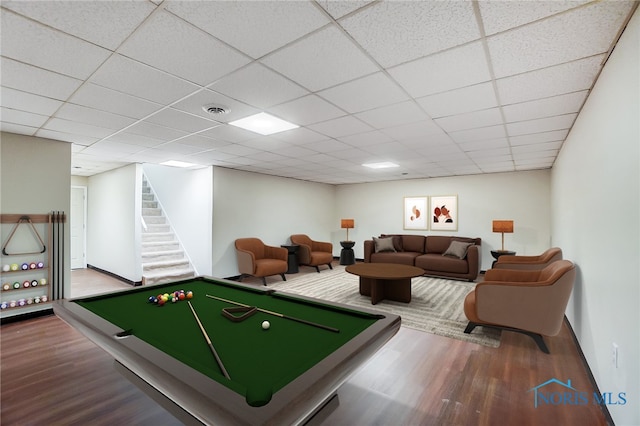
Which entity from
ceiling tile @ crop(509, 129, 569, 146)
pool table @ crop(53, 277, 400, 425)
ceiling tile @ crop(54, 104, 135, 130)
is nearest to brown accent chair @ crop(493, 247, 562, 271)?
ceiling tile @ crop(509, 129, 569, 146)

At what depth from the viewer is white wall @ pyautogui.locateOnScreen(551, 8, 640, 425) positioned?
1.51 meters

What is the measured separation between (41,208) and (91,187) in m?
4.03

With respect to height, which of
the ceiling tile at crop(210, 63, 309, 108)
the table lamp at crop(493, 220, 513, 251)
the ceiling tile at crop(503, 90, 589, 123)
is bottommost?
the table lamp at crop(493, 220, 513, 251)

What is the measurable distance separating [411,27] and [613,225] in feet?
5.97

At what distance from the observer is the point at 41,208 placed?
3912mm

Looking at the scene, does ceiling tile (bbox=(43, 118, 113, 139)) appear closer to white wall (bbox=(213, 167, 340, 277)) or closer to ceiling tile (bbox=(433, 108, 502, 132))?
white wall (bbox=(213, 167, 340, 277))

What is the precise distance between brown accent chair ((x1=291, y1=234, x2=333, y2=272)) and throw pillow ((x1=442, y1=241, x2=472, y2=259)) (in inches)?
110

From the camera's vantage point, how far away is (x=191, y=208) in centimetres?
657

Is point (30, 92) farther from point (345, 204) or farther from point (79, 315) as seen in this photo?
point (345, 204)

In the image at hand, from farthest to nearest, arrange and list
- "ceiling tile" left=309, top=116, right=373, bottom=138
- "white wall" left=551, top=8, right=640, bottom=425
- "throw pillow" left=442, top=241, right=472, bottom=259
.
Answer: "throw pillow" left=442, top=241, right=472, bottom=259
"ceiling tile" left=309, top=116, right=373, bottom=138
"white wall" left=551, top=8, right=640, bottom=425

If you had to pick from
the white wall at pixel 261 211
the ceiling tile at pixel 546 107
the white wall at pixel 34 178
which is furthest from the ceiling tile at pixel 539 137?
the white wall at pixel 34 178

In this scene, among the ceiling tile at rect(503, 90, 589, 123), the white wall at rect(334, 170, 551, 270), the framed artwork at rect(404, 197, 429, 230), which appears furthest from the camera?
the framed artwork at rect(404, 197, 429, 230)

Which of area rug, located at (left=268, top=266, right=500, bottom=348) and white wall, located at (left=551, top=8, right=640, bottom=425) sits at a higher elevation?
white wall, located at (left=551, top=8, right=640, bottom=425)

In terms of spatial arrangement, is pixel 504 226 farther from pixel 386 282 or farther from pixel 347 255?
pixel 347 255
